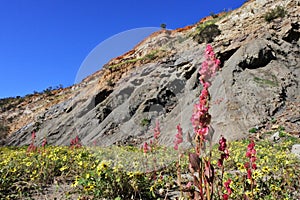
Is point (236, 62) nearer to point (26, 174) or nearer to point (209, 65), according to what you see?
point (26, 174)

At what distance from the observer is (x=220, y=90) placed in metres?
13.0

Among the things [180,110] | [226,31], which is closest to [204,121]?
[180,110]

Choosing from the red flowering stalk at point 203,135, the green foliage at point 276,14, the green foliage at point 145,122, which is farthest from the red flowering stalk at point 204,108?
the green foliage at point 276,14

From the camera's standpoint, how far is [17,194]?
3924 mm

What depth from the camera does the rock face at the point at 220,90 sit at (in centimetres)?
1098

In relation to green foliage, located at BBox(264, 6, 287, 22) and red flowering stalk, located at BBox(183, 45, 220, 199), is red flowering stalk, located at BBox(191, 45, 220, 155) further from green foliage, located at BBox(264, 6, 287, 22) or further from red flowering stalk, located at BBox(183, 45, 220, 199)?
green foliage, located at BBox(264, 6, 287, 22)

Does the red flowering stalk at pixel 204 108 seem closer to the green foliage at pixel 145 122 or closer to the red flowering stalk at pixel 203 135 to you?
the red flowering stalk at pixel 203 135

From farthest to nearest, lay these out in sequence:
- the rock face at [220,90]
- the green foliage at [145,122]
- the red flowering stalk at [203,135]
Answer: the green foliage at [145,122] < the rock face at [220,90] < the red flowering stalk at [203,135]

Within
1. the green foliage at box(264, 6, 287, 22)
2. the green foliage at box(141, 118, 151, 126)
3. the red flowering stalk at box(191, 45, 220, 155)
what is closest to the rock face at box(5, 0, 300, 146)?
the green foliage at box(141, 118, 151, 126)

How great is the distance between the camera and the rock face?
1098 centimetres

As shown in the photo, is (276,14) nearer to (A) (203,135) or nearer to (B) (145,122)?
(B) (145,122)

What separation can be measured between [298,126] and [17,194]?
8.86m

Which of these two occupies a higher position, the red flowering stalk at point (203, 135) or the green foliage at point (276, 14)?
the green foliage at point (276, 14)

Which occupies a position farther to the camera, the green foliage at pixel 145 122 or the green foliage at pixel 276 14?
the green foliage at pixel 276 14
